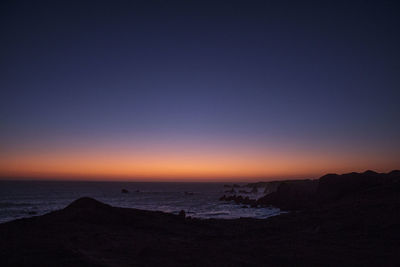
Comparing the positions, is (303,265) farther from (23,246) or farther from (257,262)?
(23,246)

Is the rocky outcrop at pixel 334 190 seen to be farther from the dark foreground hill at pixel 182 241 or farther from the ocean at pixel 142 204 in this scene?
the dark foreground hill at pixel 182 241

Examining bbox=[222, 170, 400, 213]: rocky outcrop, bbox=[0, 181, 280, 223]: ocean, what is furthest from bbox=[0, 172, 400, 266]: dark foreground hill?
bbox=[0, 181, 280, 223]: ocean

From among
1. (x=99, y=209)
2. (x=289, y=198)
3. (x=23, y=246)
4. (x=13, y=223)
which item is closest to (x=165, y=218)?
(x=99, y=209)

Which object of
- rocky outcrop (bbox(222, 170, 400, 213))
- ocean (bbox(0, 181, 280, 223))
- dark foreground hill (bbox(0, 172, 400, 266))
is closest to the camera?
dark foreground hill (bbox(0, 172, 400, 266))

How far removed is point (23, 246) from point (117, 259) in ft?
16.8

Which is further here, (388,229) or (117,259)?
(388,229)

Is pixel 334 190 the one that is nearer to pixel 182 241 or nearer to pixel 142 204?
pixel 182 241

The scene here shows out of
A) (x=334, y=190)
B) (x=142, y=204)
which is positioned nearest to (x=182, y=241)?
(x=334, y=190)

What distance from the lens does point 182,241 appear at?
60.9 feet

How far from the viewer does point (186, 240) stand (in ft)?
62.6

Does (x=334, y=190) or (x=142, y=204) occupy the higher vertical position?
(x=334, y=190)

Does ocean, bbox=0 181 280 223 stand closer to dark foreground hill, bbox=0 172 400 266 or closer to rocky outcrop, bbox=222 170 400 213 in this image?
rocky outcrop, bbox=222 170 400 213

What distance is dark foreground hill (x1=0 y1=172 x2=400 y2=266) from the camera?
41.6ft

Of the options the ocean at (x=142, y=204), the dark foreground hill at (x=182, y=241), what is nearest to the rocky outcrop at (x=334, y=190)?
the ocean at (x=142, y=204)
